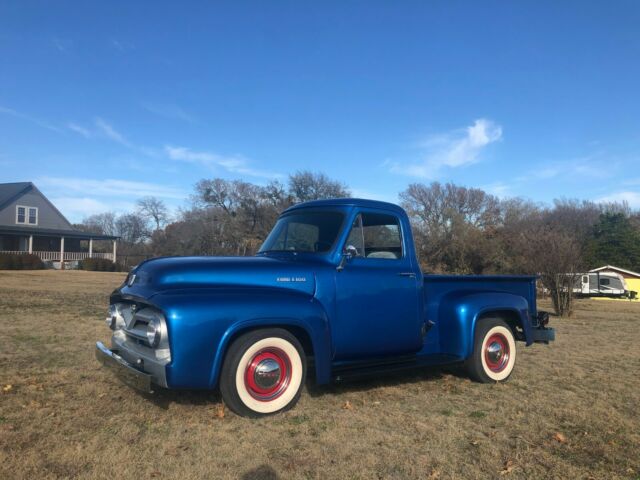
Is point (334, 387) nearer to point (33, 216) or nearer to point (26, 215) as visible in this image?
point (26, 215)

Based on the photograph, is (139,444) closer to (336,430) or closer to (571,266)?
(336,430)

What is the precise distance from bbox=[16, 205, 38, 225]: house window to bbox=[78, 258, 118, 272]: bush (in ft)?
19.9

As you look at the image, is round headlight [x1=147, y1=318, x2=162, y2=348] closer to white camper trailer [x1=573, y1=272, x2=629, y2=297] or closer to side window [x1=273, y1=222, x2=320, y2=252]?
side window [x1=273, y1=222, x2=320, y2=252]

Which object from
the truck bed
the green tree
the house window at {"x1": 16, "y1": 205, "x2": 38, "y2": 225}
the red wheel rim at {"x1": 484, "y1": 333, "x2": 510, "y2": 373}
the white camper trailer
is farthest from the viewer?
the green tree

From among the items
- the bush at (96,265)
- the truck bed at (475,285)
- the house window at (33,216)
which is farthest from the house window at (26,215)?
the truck bed at (475,285)

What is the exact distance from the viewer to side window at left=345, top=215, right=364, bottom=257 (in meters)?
5.31

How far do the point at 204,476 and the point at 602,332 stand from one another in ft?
36.4

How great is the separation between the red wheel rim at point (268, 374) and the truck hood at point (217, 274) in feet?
2.06

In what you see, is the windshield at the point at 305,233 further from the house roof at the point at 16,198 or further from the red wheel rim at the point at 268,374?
the house roof at the point at 16,198

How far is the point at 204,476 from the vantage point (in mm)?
3352

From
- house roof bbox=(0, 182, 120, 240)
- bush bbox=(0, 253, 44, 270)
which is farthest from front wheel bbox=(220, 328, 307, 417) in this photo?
house roof bbox=(0, 182, 120, 240)

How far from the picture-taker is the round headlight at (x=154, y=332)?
4.01 metres

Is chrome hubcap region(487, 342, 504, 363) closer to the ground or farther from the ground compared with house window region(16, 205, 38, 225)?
closer to the ground

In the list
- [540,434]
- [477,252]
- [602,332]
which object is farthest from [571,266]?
[540,434]
